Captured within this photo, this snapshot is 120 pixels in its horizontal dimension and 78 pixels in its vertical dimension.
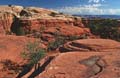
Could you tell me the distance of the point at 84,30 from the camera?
2361 inches

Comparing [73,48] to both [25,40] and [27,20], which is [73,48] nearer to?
[25,40]

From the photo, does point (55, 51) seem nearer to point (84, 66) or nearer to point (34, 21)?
point (84, 66)

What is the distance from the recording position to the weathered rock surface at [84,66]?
1565cm

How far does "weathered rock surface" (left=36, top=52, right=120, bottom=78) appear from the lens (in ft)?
51.3

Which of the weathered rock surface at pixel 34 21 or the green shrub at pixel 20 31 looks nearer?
the green shrub at pixel 20 31

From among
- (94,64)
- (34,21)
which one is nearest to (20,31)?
(34,21)

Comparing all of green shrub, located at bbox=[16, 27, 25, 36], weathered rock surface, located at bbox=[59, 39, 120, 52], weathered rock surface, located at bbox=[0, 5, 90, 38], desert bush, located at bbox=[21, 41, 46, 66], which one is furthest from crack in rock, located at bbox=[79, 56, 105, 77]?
green shrub, located at bbox=[16, 27, 25, 36]

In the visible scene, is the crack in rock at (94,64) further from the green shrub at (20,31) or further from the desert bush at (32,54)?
the green shrub at (20,31)

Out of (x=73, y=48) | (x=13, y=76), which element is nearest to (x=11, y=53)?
(x=13, y=76)

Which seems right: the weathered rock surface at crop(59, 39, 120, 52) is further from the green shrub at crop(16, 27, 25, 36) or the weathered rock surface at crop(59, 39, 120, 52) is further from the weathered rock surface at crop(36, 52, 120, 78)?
the green shrub at crop(16, 27, 25, 36)

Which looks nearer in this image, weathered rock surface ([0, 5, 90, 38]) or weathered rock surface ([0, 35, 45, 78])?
weathered rock surface ([0, 35, 45, 78])

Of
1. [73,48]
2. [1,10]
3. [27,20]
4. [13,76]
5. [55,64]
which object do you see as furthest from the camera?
[1,10]

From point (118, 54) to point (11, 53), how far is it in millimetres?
16534

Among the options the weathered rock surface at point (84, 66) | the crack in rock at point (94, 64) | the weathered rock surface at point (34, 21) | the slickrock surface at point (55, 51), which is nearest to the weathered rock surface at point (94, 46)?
the slickrock surface at point (55, 51)
